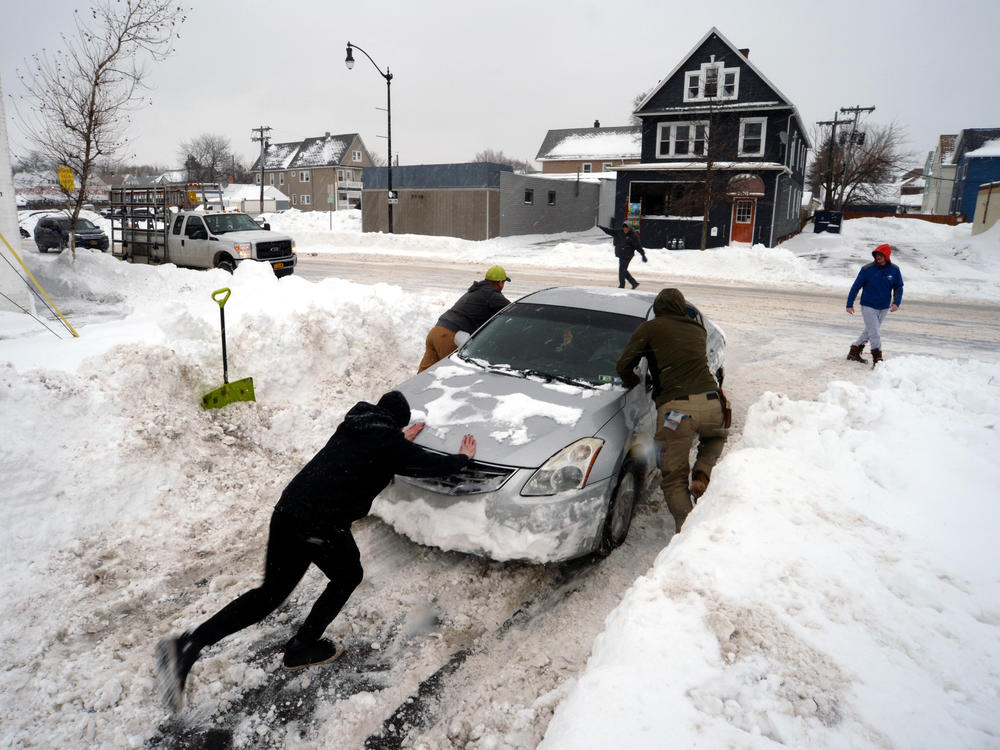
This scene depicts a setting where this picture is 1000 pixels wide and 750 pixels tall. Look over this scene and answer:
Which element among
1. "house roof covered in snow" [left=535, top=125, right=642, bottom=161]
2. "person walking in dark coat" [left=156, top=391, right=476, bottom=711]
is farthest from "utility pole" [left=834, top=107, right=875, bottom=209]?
"person walking in dark coat" [left=156, top=391, right=476, bottom=711]

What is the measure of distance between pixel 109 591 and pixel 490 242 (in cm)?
3029

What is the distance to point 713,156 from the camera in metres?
27.2

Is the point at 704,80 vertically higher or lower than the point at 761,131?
higher

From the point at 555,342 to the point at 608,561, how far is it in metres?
1.92

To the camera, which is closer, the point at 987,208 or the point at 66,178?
the point at 66,178

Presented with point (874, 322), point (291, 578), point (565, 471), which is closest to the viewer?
point (291, 578)

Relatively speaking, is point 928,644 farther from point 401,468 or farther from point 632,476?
point 401,468

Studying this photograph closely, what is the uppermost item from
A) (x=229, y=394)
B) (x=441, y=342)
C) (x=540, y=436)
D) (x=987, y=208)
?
(x=987, y=208)

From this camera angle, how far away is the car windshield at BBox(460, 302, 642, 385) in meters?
5.11

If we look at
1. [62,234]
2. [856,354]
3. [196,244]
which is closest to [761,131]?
[856,354]

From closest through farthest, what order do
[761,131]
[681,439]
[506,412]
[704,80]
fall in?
[506,412] < [681,439] < [761,131] < [704,80]

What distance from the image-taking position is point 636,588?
3035mm

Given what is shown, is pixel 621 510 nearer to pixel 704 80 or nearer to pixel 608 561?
pixel 608 561

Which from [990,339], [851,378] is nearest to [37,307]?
[851,378]
